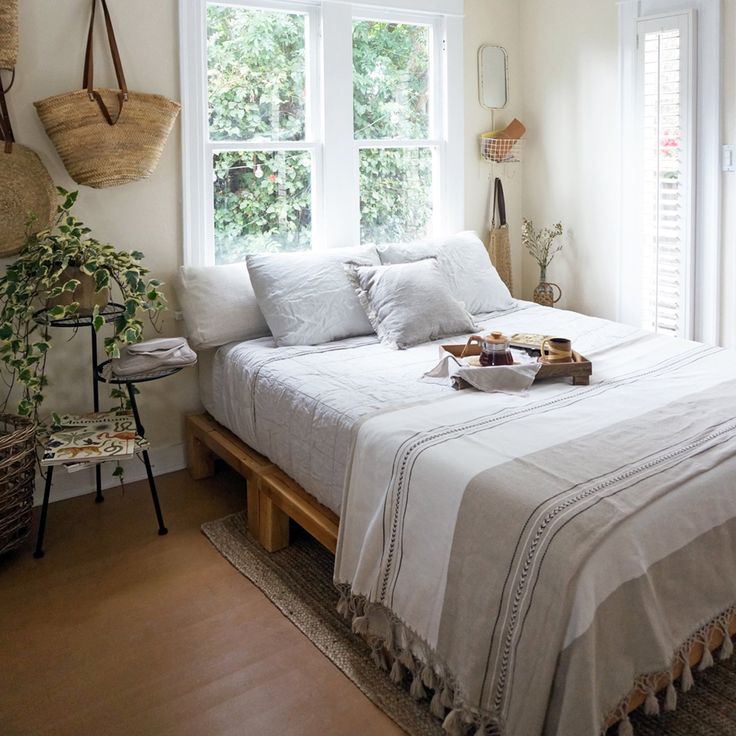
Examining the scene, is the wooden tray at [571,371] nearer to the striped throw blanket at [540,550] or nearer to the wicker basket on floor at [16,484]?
the striped throw blanket at [540,550]

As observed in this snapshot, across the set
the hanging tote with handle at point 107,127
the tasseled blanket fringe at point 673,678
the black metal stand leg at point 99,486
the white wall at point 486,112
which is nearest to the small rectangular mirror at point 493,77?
the white wall at point 486,112

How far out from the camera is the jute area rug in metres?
2.02

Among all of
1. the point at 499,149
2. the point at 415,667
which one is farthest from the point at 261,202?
the point at 415,667

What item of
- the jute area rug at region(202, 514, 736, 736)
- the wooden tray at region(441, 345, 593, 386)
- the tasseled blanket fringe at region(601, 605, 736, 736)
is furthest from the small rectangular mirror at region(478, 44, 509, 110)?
the tasseled blanket fringe at region(601, 605, 736, 736)

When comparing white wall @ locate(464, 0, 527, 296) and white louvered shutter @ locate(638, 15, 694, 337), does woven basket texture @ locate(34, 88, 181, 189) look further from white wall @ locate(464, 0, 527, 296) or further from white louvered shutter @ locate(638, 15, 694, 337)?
white louvered shutter @ locate(638, 15, 694, 337)

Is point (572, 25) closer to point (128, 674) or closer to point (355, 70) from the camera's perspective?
point (355, 70)

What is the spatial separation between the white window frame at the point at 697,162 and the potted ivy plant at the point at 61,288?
227 cm

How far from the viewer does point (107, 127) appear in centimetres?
299

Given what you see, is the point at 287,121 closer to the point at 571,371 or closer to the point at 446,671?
the point at 571,371

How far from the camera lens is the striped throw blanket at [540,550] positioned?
66.7 inches

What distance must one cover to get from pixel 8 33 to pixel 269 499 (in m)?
1.82

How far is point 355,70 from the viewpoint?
151 inches

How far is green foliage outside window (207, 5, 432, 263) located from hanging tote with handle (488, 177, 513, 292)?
1.52ft

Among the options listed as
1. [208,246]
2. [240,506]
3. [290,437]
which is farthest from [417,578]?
[208,246]
